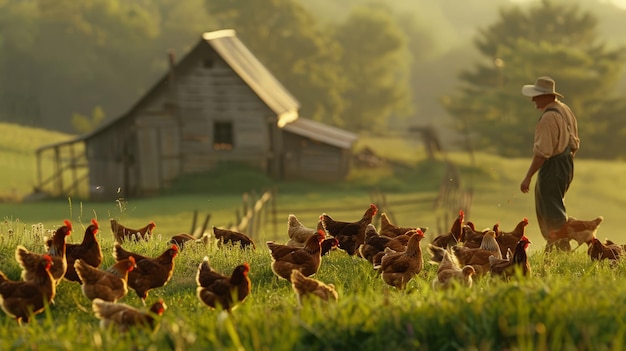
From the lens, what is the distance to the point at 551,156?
11547mm

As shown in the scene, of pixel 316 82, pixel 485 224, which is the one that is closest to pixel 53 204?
pixel 485 224

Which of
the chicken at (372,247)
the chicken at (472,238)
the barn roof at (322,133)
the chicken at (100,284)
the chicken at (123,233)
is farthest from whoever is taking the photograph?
the barn roof at (322,133)

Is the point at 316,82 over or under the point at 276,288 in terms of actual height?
over

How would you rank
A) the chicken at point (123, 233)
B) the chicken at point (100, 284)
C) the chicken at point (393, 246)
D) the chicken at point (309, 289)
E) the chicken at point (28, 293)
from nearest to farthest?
the chicken at point (28, 293), the chicken at point (309, 289), the chicken at point (100, 284), the chicken at point (393, 246), the chicken at point (123, 233)

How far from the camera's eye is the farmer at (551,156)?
1141 cm

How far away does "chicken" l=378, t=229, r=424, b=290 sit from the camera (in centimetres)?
883

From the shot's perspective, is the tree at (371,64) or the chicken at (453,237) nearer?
the chicken at (453,237)

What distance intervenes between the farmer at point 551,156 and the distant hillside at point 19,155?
91.6ft

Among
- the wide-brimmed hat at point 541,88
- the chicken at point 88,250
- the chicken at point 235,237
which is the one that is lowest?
the chicken at point 235,237

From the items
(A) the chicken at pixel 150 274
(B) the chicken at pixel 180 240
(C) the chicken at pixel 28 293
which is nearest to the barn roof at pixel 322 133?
(B) the chicken at pixel 180 240

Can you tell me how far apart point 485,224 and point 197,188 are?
12.3 metres

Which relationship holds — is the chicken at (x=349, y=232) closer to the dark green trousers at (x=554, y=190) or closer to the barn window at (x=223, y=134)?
the dark green trousers at (x=554, y=190)

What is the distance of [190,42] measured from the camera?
8788 centimetres

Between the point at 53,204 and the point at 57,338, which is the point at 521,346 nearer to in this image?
the point at 57,338
